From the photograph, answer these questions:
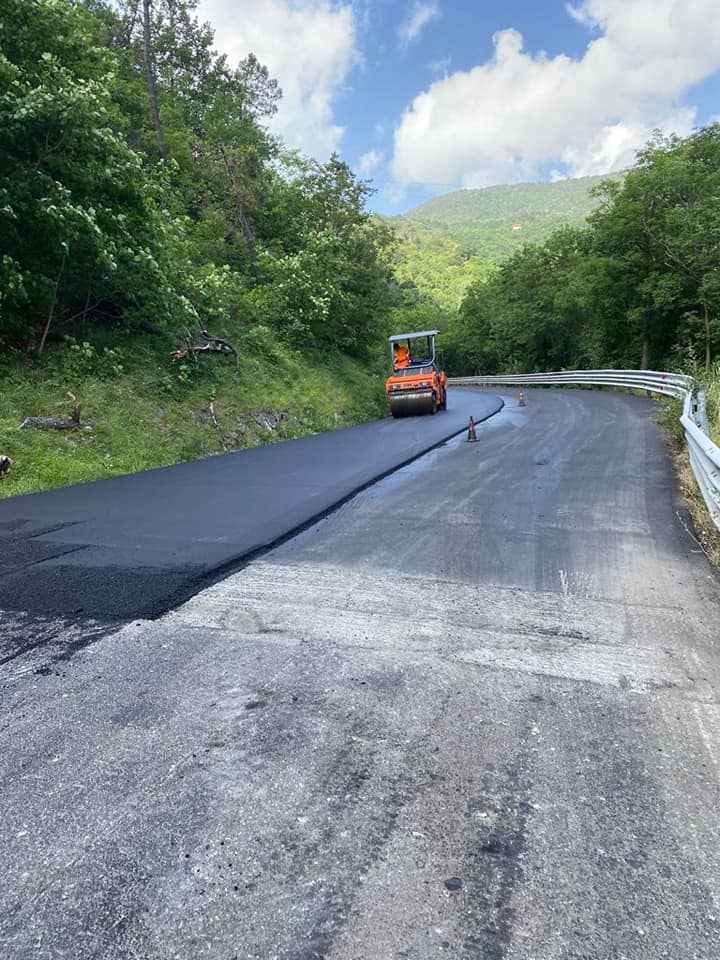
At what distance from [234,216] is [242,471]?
66.8 ft

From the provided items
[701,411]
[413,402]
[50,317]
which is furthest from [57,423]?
[413,402]

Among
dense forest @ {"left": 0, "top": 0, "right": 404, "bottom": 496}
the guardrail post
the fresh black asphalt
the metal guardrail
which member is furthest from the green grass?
the guardrail post

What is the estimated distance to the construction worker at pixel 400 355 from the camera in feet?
67.9

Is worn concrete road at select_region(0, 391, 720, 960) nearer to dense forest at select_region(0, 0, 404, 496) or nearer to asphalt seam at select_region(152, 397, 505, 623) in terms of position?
asphalt seam at select_region(152, 397, 505, 623)

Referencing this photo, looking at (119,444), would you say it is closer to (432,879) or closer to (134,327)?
(134,327)

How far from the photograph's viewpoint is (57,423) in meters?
9.98

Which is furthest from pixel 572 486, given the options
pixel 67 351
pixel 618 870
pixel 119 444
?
pixel 67 351

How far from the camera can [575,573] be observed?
14.9 feet

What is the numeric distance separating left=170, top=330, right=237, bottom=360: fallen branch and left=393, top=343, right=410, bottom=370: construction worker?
680 centimetres

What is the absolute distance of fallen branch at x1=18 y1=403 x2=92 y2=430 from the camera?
381 inches

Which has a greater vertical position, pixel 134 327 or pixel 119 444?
pixel 134 327

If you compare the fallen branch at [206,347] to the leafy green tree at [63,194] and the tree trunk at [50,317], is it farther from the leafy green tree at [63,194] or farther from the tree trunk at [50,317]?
the tree trunk at [50,317]

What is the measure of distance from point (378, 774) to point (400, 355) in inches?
768

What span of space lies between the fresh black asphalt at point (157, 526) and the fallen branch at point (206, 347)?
391 cm
